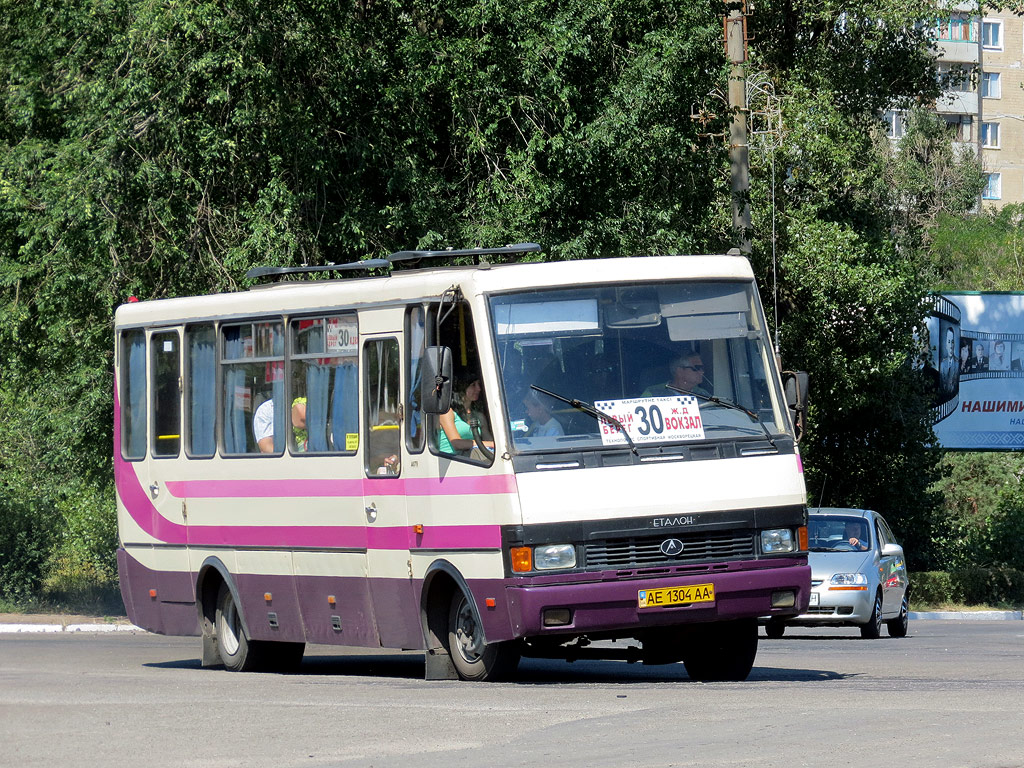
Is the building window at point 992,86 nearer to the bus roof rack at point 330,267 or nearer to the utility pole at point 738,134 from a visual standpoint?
the utility pole at point 738,134

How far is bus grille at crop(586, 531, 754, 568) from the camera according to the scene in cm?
1217

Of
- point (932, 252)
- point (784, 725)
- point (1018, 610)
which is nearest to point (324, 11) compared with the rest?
point (784, 725)

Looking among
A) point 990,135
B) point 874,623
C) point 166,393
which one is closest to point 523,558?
point 166,393

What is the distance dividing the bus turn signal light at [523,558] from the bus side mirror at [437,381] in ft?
3.49

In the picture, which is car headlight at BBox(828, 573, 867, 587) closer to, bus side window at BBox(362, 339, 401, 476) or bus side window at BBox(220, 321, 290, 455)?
bus side window at BBox(220, 321, 290, 455)

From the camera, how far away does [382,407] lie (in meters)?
13.6

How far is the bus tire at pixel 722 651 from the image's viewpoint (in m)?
13.3

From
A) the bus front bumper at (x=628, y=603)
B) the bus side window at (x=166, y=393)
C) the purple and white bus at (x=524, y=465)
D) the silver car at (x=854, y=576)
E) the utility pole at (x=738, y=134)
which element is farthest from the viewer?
the utility pole at (x=738, y=134)

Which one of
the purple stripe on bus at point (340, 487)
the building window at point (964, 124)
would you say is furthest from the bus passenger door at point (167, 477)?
the building window at point (964, 124)

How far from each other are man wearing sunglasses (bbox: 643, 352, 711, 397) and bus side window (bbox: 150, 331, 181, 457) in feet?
17.4

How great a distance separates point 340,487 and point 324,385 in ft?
2.79

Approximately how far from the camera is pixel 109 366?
79.2 ft

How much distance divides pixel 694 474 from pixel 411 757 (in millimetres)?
3887

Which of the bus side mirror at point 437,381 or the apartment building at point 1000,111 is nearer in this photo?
the bus side mirror at point 437,381
